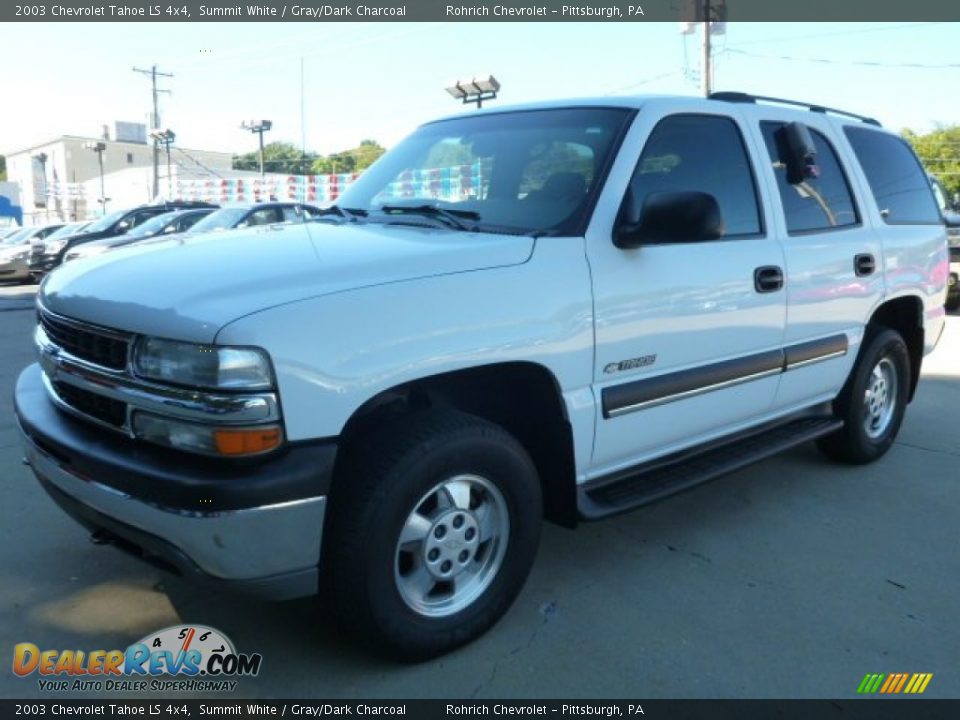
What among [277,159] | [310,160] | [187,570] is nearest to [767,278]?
[187,570]

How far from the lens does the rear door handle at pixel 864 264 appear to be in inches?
169

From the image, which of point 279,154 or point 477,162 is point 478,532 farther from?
point 279,154

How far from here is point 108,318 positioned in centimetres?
251

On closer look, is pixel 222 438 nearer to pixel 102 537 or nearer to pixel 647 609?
pixel 102 537

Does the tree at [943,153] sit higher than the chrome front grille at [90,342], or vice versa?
the tree at [943,153]

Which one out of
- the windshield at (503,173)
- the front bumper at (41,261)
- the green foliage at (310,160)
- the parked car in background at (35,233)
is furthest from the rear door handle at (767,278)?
the green foliage at (310,160)

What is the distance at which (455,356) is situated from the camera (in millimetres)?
2568

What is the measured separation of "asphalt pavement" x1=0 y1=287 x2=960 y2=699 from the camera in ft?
8.86

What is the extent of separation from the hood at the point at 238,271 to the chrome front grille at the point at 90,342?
0.13 ft

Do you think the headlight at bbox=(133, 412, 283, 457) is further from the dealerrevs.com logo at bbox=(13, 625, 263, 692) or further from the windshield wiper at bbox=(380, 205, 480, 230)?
the windshield wiper at bbox=(380, 205, 480, 230)

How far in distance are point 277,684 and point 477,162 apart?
89.8 inches

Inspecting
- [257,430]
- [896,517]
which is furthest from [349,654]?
[896,517]

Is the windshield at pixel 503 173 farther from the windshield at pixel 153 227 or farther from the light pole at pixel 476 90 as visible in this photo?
the windshield at pixel 153 227
